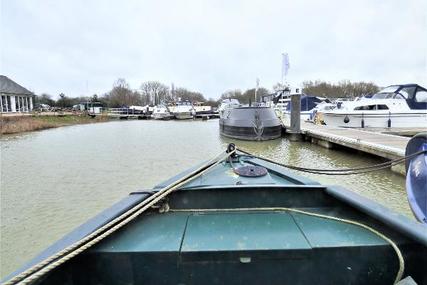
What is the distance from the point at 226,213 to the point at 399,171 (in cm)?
621

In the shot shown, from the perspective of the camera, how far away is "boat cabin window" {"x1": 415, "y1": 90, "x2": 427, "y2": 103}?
14484 millimetres

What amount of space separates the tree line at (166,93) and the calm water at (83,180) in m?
36.9

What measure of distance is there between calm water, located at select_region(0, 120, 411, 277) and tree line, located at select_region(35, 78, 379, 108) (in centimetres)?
3688

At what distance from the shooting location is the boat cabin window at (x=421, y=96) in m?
14.5

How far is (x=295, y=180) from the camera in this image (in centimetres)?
248

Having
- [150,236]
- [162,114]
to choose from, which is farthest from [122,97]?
[150,236]

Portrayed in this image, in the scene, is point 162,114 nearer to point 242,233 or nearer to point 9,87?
point 9,87

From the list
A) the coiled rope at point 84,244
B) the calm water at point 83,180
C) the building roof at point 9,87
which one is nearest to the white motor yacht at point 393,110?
the calm water at point 83,180

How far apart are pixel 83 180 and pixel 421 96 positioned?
16971 millimetres

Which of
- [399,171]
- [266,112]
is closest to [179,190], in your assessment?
[399,171]

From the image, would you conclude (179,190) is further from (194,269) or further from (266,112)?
(266,112)

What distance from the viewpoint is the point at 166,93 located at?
69.5 metres

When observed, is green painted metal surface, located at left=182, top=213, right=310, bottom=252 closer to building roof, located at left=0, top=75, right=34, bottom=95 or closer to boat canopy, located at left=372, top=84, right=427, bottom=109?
boat canopy, located at left=372, top=84, right=427, bottom=109

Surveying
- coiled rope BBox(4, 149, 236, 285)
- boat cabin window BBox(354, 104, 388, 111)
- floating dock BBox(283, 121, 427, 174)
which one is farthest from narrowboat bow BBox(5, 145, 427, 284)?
boat cabin window BBox(354, 104, 388, 111)
